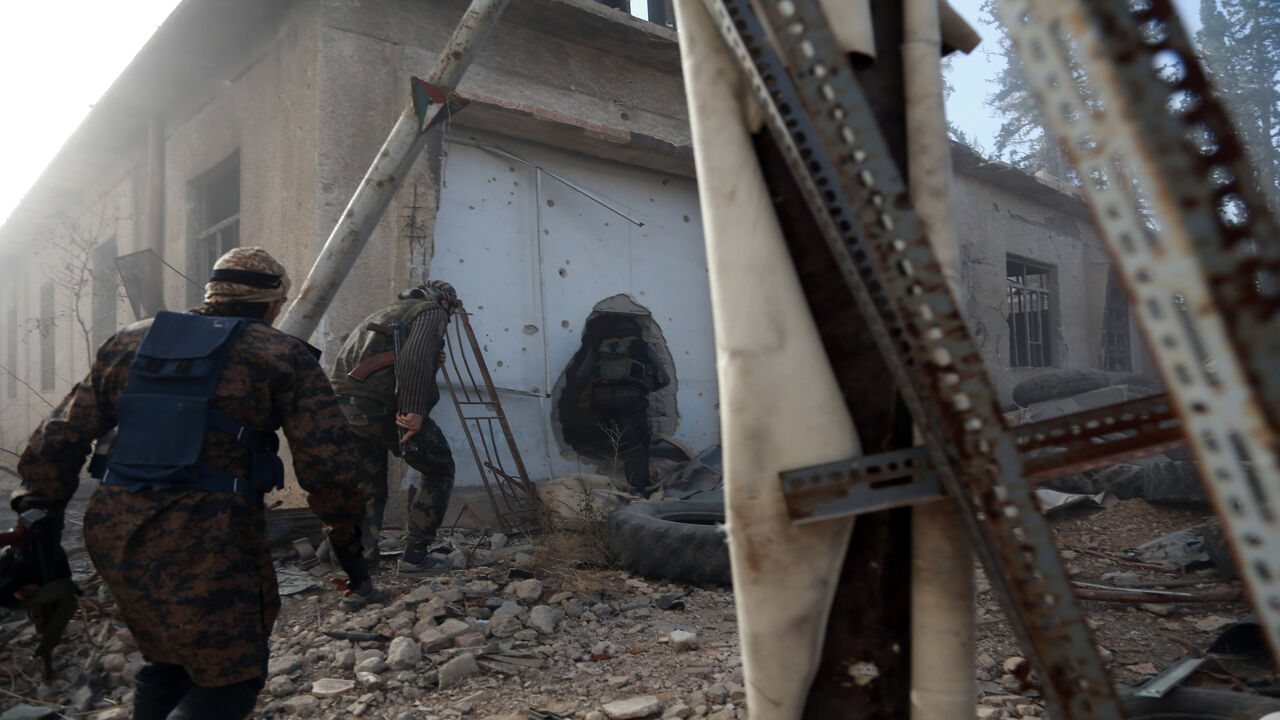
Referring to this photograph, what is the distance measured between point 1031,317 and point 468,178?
30.1ft

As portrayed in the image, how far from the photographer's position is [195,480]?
1900 mm

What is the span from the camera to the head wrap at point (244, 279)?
218 centimetres

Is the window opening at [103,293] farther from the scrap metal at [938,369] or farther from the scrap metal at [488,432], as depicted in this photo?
the scrap metal at [938,369]

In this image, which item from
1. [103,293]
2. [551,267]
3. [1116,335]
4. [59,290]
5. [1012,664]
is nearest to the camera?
[1012,664]

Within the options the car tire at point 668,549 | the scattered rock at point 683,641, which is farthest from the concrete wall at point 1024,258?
the scattered rock at point 683,641

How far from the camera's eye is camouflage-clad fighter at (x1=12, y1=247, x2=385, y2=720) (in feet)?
6.06

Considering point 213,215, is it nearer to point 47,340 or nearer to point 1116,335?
point 47,340

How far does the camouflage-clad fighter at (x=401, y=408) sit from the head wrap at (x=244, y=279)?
2004mm

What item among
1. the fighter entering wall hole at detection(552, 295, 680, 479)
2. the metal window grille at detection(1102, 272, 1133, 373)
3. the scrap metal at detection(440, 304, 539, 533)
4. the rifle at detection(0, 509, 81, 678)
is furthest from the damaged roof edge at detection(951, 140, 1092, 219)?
the rifle at detection(0, 509, 81, 678)

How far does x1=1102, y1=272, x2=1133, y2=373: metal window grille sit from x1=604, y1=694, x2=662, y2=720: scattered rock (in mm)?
12036

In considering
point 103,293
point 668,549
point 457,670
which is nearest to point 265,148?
point 668,549

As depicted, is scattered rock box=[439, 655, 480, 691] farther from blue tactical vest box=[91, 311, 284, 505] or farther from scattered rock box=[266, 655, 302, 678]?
blue tactical vest box=[91, 311, 284, 505]

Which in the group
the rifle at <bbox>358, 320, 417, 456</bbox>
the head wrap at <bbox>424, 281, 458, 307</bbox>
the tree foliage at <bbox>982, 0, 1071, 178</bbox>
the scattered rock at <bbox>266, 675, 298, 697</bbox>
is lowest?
the scattered rock at <bbox>266, 675, 298, 697</bbox>

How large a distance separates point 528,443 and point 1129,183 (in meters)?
5.67
